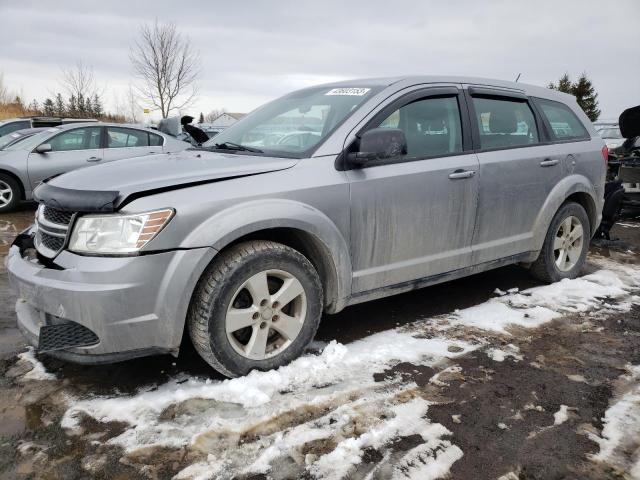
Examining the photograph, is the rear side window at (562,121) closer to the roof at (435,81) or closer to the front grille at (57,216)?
the roof at (435,81)

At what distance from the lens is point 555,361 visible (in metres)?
3.13

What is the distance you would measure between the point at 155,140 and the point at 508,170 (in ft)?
23.4

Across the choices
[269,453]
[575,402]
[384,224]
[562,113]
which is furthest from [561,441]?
[562,113]

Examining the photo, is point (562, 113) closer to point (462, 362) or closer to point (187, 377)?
point (462, 362)

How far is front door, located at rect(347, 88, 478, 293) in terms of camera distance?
3.14 meters

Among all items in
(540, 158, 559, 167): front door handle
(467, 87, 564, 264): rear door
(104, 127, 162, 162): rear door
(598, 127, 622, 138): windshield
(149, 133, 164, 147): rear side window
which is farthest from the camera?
(598, 127, 622, 138): windshield

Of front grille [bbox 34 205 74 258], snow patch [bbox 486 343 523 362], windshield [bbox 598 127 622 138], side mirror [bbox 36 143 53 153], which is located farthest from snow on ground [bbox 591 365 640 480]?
windshield [bbox 598 127 622 138]

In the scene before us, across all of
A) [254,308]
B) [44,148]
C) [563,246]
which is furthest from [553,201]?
[44,148]

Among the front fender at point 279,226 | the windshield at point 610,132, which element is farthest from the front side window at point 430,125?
the windshield at point 610,132

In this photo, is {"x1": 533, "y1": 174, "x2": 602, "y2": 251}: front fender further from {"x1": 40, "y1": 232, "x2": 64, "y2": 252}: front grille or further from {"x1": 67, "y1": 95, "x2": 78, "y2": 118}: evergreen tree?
{"x1": 67, "y1": 95, "x2": 78, "y2": 118}: evergreen tree

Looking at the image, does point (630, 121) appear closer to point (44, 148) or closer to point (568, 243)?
point (568, 243)

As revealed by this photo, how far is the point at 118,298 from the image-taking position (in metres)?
2.37

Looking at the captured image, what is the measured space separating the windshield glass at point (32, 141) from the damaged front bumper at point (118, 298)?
6886mm

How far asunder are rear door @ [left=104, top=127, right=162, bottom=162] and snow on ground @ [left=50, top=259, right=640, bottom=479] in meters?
6.86
